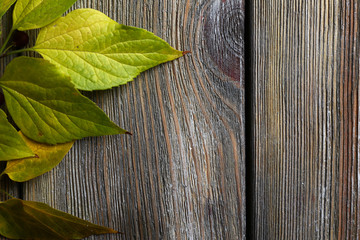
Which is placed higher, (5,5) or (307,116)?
(5,5)

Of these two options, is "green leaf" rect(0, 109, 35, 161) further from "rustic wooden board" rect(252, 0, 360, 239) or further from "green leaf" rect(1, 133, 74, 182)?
"rustic wooden board" rect(252, 0, 360, 239)

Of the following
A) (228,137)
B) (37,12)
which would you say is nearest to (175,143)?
(228,137)

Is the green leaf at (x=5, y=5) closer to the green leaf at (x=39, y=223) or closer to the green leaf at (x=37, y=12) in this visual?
the green leaf at (x=37, y=12)

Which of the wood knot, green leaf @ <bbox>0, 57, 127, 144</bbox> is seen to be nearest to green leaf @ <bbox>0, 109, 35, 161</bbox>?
green leaf @ <bbox>0, 57, 127, 144</bbox>

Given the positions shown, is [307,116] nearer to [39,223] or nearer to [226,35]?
[226,35]

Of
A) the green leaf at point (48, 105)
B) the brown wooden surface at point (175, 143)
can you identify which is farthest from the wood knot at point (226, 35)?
the green leaf at point (48, 105)

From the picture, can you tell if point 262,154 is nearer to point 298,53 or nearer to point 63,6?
point 298,53
